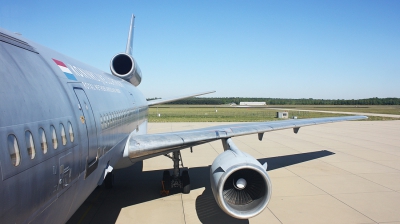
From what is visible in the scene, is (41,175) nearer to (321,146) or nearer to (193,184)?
(193,184)

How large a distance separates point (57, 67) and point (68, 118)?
921mm

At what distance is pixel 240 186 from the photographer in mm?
6781

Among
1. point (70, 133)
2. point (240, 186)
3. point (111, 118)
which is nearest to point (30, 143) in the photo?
point (70, 133)

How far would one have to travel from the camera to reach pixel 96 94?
5898 mm

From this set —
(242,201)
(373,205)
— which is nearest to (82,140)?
(242,201)

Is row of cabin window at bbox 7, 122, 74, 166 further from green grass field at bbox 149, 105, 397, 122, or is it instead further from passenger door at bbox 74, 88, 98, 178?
green grass field at bbox 149, 105, 397, 122

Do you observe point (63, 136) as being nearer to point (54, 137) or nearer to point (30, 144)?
point (54, 137)

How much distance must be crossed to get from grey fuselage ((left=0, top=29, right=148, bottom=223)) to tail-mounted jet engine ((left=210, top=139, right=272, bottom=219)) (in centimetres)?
267

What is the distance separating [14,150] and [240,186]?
500 centimetres

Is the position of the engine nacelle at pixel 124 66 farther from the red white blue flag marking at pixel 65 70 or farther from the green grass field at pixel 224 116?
the green grass field at pixel 224 116

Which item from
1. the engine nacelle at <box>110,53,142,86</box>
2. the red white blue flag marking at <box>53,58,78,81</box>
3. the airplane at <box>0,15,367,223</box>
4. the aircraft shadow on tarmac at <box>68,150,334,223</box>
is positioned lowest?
the aircraft shadow on tarmac at <box>68,150,334,223</box>

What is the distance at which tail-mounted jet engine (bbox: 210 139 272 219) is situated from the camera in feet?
21.8

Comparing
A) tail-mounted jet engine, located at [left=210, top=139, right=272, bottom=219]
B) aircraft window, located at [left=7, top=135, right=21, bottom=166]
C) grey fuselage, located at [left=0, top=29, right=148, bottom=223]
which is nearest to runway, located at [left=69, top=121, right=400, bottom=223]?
tail-mounted jet engine, located at [left=210, top=139, right=272, bottom=219]

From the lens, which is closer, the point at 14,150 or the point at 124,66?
the point at 14,150
